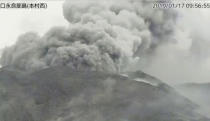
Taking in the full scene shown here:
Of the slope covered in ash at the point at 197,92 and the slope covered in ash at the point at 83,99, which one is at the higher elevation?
the slope covered in ash at the point at 83,99

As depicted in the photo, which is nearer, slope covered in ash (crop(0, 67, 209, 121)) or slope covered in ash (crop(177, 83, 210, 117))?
slope covered in ash (crop(0, 67, 209, 121))

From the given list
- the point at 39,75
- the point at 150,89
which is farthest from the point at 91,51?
the point at 150,89

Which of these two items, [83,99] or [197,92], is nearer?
[83,99]

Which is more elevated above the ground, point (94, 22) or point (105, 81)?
point (94, 22)

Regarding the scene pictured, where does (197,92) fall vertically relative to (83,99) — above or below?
below

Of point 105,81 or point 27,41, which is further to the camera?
point 27,41

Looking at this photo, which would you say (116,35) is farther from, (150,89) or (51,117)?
(51,117)

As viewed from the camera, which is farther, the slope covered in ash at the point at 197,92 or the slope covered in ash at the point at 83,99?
the slope covered in ash at the point at 197,92

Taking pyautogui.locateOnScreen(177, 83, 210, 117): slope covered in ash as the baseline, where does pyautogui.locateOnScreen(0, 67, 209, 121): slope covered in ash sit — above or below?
above
